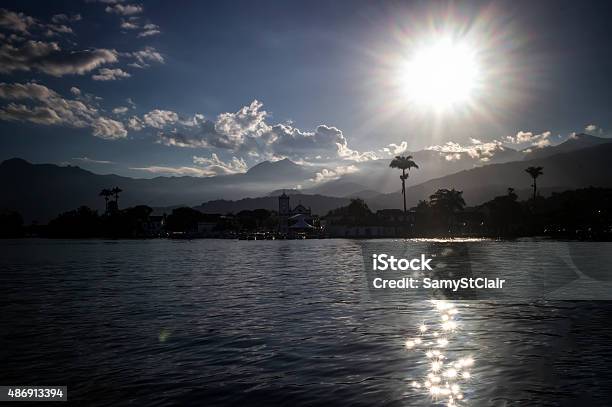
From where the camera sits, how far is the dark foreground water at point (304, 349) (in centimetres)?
1052

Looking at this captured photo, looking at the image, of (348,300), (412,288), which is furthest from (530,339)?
(412,288)

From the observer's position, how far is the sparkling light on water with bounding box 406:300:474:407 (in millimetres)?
10438

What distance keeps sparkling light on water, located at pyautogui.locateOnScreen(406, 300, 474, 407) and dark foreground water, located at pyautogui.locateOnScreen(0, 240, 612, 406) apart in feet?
0.18

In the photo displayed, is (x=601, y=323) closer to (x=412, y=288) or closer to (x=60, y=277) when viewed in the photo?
(x=412, y=288)

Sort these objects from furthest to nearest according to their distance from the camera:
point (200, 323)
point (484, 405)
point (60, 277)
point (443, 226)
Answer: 1. point (443, 226)
2. point (60, 277)
3. point (200, 323)
4. point (484, 405)

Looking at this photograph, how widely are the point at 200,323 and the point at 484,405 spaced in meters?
12.0

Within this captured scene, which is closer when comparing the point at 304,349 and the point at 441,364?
the point at 441,364

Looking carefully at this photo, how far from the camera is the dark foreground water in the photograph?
10523 mm

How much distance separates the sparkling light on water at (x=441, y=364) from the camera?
10438 millimetres

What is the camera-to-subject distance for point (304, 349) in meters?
14.5

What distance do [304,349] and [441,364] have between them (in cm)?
397

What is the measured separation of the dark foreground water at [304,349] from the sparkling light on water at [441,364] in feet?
0.18

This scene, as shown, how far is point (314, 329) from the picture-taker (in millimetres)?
17531

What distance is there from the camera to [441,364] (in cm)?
1277
